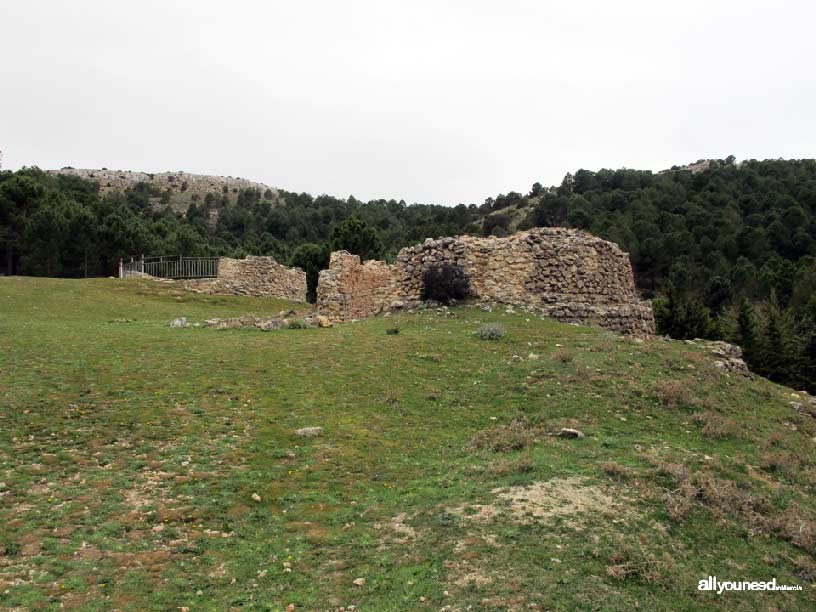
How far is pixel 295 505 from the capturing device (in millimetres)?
7730

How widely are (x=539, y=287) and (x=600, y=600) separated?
15285mm

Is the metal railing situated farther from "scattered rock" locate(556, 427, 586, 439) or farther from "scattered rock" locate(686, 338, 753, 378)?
"scattered rock" locate(556, 427, 586, 439)

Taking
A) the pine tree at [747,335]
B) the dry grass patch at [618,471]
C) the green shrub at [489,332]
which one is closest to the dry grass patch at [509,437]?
the dry grass patch at [618,471]

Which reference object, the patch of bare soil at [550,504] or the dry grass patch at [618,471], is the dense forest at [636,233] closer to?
the dry grass patch at [618,471]

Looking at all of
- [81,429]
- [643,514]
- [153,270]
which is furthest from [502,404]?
[153,270]

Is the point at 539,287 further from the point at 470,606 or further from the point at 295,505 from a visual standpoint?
the point at 470,606

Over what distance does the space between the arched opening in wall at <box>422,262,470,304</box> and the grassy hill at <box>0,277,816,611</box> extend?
4815mm

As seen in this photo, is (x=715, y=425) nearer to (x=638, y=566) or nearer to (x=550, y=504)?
(x=550, y=504)

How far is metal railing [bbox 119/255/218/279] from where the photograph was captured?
3750 cm

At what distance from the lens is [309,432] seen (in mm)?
9891

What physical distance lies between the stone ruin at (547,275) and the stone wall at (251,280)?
53.1ft

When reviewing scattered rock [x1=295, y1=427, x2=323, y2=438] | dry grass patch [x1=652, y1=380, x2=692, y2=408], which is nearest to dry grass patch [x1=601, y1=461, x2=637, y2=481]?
dry grass patch [x1=652, y1=380, x2=692, y2=408]

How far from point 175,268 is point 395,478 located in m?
33.4

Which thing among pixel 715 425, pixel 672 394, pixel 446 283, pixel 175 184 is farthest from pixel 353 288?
pixel 175 184
